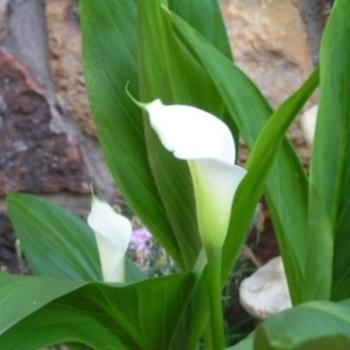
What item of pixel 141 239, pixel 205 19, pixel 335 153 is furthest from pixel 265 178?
pixel 141 239

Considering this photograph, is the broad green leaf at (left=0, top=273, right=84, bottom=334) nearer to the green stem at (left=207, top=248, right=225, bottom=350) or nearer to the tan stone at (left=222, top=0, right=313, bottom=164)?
the green stem at (left=207, top=248, right=225, bottom=350)

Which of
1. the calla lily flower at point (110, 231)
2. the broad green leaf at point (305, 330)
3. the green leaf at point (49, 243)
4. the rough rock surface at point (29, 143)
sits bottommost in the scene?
the rough rock surface at point (29, 143)

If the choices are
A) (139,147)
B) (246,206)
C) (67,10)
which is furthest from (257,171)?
(67,10)

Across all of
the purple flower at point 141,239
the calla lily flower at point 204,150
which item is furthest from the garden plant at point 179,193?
the purple flower at point 141,239

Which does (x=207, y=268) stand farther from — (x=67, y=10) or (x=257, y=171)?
(x=67, y=10)

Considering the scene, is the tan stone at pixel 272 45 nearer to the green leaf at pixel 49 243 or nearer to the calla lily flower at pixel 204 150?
the green leaf at pixel 49 243

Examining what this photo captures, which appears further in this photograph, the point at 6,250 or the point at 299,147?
the point at 6,250
